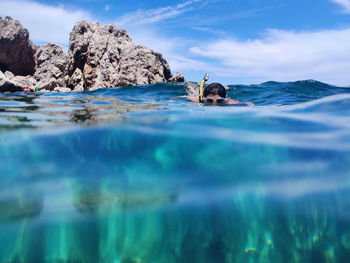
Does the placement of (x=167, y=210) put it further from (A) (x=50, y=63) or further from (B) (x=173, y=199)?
(A) (x=50, y=63)

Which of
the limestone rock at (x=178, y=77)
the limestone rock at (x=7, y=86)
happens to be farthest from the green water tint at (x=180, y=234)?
the limestone rock at (x=178, y=77)

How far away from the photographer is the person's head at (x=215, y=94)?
20.1 feet

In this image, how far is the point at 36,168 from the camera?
60.9 inches

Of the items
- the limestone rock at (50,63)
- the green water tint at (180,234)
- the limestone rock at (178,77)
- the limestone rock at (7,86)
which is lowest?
the green water tint at (180,234)

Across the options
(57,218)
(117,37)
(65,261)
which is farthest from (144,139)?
(117,37)

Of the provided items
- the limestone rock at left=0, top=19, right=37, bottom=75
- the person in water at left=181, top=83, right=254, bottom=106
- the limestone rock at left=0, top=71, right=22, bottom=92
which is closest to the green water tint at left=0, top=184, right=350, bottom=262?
the person in water at left=181, top=83, right=254, bottom=106

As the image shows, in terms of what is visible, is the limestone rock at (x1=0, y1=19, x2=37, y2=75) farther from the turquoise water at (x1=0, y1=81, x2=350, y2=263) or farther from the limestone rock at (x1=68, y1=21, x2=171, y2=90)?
the turquoise water at (x1=0, y1=81, x2=350, y2=263)

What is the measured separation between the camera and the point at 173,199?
1307 mm

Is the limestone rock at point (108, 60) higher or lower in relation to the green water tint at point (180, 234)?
higher

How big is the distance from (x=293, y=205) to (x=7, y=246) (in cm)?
141

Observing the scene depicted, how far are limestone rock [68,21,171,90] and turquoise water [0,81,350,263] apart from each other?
13879 millimetres

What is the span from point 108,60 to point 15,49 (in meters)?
25.5

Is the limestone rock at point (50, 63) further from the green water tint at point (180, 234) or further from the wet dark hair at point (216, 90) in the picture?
the green water tint at point (180, 234)

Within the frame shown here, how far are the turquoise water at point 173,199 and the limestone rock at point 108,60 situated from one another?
13.9 m
